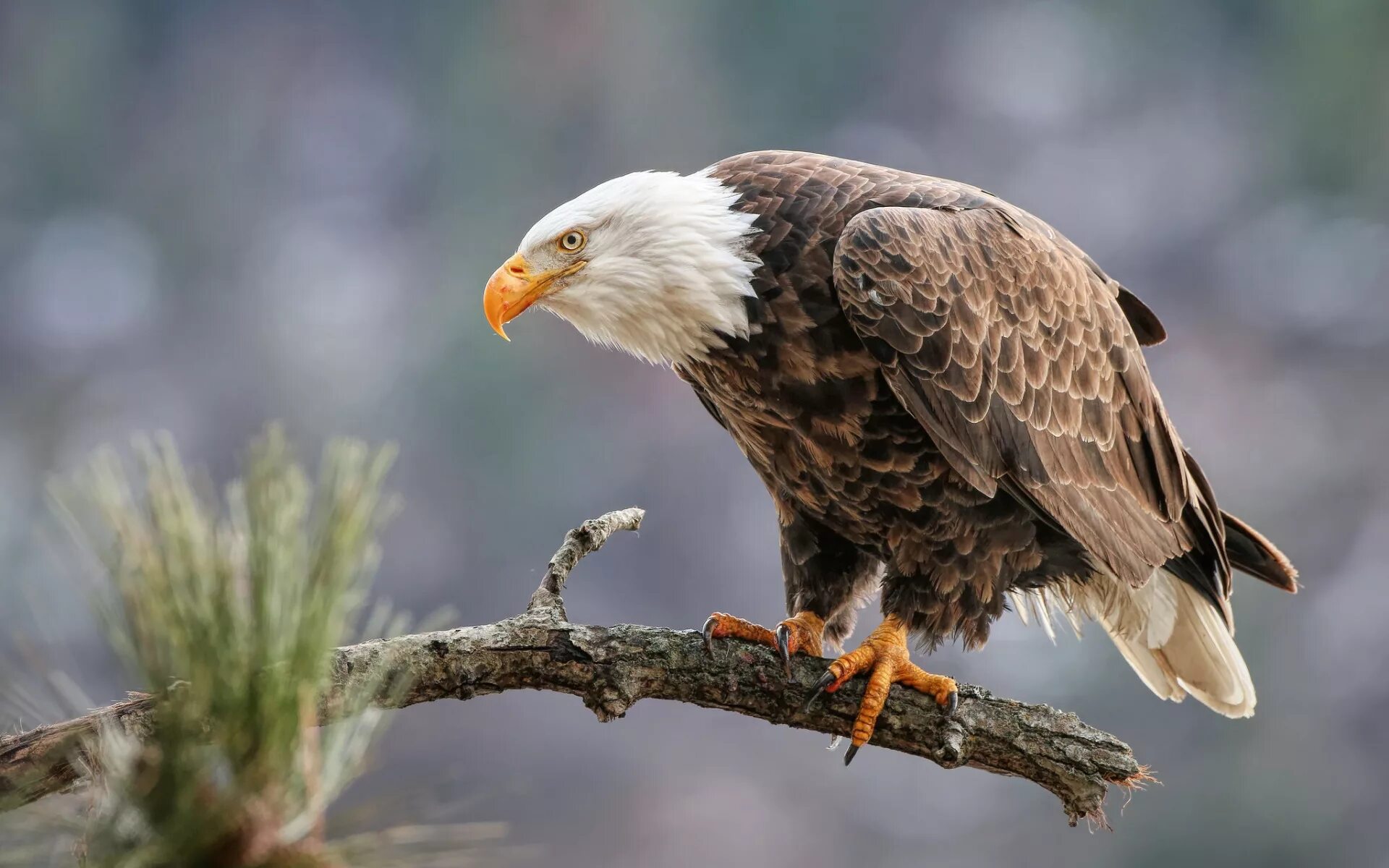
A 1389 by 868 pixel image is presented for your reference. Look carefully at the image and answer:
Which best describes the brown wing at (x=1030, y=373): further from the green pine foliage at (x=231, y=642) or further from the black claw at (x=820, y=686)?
the green pine foliage at (x=231, y=642)

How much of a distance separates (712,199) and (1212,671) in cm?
194

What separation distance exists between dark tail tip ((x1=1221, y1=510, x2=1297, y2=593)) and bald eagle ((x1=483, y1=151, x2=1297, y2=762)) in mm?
441

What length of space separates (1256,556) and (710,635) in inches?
66.8

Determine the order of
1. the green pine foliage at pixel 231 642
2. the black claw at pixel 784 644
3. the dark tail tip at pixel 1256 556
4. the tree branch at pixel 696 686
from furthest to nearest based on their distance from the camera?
1. the dark tail tip at pixel 1256 556
2. the black claw at pixel 784 644
3. the tree branch at pixel 696 686
4. the green pine foliage at pixel 231 642

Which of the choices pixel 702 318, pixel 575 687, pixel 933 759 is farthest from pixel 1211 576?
pixel 575 687

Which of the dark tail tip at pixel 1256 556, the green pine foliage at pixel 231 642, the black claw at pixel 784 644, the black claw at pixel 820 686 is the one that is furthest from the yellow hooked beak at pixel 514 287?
the dark tail tip at pixel 1256 556

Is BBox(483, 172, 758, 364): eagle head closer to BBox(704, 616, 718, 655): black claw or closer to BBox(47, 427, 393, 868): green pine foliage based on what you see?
BBox(704, 616, 718, 655): black claw

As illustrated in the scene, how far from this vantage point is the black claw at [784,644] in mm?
2395

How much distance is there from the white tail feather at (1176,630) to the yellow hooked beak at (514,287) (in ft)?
5.17

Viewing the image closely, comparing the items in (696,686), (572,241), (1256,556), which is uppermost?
(572,241)

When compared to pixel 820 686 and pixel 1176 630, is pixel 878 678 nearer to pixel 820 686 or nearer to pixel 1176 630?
pixel 820 686

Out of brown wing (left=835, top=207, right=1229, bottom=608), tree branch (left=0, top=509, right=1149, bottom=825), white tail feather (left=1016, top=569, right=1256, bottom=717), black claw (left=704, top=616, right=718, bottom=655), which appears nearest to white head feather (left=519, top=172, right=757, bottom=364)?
brown wing (left=835, top=207, right=1229, bottom=608)

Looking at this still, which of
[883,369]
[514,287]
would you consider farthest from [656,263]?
[883,369]

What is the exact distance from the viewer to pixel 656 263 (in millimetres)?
2404
